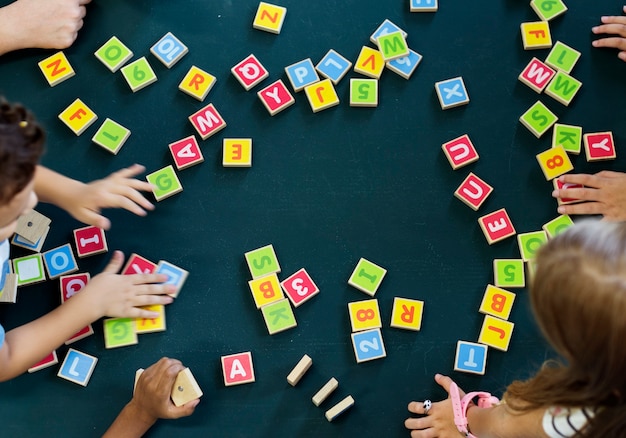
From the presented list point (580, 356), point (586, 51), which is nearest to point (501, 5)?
point (586, 51)

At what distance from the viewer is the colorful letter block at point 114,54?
1309 mm

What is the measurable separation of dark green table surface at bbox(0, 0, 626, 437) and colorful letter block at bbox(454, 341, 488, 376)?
0.05 ft

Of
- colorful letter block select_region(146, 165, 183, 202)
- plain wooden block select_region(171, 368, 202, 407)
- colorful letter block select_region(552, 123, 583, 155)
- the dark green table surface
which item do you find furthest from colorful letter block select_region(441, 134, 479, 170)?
plain wooden block select_region(171, 368, 202, 407)

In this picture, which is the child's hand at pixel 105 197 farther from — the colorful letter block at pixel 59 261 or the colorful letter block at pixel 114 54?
the colorful letter block at pixel 114 54

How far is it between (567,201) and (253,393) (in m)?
0.65

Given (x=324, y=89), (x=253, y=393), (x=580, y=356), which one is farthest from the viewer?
(x=324, y=89)

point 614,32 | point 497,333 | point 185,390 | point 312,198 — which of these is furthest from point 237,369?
point 614,32

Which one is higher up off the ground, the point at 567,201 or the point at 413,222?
the point at 567,201

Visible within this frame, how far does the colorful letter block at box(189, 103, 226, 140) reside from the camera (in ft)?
4.16

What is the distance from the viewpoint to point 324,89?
1283 millimetres

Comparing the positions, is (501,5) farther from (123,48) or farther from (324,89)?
Result: (123,48)

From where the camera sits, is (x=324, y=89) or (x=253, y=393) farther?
(x=324, y=89)

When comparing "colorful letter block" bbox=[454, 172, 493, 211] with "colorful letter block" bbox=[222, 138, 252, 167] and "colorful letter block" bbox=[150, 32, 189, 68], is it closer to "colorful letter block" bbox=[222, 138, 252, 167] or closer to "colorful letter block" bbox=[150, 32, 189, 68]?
"colorful letter block" bbox=[222, 138, 252, 167]

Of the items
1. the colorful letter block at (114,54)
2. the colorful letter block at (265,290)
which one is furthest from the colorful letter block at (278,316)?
the colorful letter block at (114,54)
